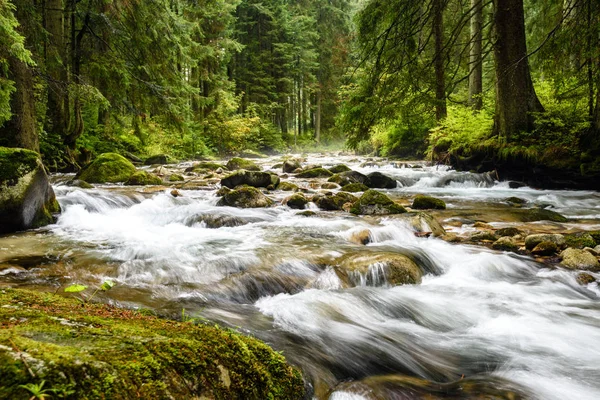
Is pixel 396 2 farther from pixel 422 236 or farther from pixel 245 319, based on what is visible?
pixel 245 319

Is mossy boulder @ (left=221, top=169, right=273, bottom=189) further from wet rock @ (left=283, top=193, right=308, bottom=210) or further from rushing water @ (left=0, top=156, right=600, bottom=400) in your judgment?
rushing water @ (left=0, top=156, right=600, bottom=400)

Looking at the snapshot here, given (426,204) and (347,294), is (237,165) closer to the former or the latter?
(426,204)

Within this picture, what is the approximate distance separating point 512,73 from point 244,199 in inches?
285

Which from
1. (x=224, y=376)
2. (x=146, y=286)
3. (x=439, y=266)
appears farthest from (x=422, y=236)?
(x=224, y=376)

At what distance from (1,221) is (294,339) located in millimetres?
5064

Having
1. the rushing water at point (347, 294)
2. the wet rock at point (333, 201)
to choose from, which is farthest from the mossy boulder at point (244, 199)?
the rushing water at point (347, 294)

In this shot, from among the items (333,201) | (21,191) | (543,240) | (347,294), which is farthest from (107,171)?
(543,240)

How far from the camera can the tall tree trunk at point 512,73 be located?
8.84 metres

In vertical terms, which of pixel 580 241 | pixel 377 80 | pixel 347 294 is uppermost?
pixel 377 80

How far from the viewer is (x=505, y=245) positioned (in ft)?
17.8

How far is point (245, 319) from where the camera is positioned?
3219mm

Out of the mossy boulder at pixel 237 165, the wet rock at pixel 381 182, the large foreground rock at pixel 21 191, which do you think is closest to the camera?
the large foreground rock at pixel 21 191

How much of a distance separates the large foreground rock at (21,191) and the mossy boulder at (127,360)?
14.3 ft

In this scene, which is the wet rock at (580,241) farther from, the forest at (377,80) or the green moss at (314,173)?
the green moss at (314,173)
